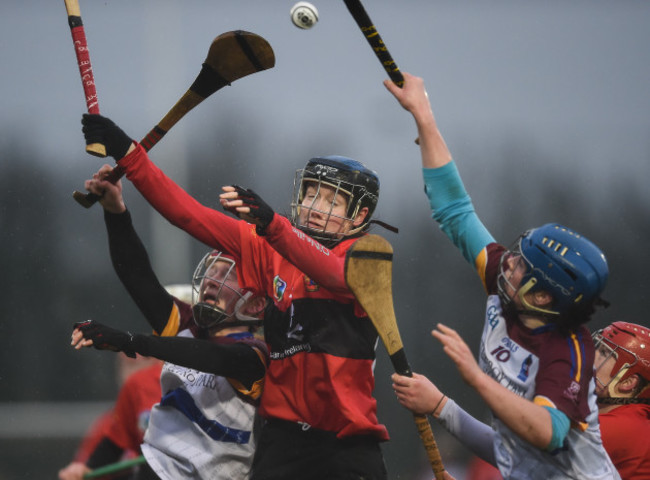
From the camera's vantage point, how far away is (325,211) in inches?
101

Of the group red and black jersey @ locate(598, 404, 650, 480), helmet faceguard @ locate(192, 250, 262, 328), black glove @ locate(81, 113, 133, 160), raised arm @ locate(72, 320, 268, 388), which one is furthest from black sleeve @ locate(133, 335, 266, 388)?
red and black jersey @ locate(598, 404, 650, 480)

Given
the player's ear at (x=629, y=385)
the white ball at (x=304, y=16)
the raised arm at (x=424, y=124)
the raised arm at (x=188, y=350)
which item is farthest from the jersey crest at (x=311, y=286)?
the player's ear at (x=629, y=385)

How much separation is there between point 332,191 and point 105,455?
3.96ft

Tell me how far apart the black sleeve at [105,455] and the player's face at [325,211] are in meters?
1.05

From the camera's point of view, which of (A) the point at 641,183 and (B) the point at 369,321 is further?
(A) the point at 641,183

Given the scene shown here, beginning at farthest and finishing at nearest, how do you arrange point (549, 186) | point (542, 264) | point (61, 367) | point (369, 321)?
point (549, 186)
point (61, 367)
point (369, 321)
point (542, 264)

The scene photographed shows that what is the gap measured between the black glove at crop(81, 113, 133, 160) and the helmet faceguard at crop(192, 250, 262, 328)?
0.55m

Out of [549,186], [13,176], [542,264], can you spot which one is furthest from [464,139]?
[542,264]

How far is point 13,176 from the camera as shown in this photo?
5051mm

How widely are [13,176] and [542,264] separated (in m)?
3.84

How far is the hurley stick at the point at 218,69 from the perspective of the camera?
246 centimetres

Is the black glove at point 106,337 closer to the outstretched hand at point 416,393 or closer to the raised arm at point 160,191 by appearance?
the raised arm at point 160,191

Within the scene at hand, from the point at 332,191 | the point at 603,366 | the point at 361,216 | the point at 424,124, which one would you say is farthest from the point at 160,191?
the point at 603,366

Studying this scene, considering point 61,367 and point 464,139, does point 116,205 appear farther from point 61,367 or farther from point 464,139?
point 464,139
